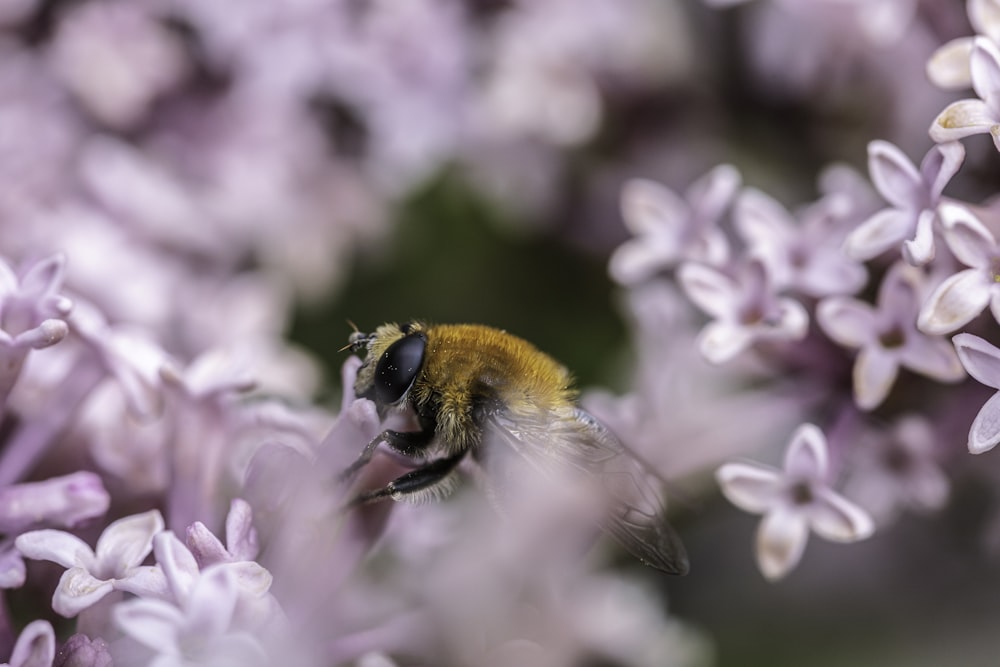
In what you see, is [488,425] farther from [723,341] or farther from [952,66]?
[952,66]

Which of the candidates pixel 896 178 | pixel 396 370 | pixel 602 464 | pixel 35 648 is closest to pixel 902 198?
pixel 896 178

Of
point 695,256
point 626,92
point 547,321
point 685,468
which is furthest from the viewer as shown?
point 547,321

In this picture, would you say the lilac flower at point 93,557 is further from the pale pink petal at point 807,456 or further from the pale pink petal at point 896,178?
the pale pink petal at point 896,178

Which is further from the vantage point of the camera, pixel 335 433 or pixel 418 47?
pixel 418 47

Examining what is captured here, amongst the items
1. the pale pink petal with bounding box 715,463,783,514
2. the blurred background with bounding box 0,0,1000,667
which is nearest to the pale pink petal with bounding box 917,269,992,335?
the pale pink petal with bounding box 715,463,783,514

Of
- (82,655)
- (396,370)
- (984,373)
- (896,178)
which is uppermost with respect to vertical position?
(896,178)

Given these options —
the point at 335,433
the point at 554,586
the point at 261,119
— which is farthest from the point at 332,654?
the point at 261,119

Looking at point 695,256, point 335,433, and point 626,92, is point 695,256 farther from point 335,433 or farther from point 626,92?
point 626,92
